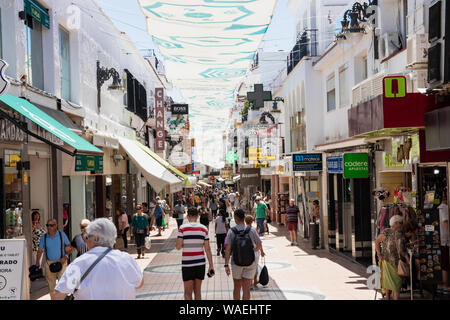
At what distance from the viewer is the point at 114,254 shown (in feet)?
15.6

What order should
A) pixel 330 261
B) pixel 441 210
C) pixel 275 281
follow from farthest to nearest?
1. pixel 330 261
2. pixel 275 281
3. pixel 441 210

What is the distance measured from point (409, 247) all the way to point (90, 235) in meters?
6.77

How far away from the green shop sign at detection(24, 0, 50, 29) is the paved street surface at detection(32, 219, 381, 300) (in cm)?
614

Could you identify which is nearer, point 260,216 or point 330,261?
point 330,261

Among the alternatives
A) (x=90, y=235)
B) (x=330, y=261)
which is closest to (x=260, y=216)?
(x=330, y=261)

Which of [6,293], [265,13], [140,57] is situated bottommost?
[6,293]

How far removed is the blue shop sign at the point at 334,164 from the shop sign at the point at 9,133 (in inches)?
346

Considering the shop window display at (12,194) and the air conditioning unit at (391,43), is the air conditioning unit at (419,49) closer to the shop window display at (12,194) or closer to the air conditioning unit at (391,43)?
the air conditioning unit at (391,43)

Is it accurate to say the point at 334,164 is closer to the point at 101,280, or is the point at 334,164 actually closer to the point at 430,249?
the point at 430,249

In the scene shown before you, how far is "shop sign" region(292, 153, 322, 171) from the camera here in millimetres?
19219

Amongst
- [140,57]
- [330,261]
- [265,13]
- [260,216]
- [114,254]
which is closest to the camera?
[114,254]

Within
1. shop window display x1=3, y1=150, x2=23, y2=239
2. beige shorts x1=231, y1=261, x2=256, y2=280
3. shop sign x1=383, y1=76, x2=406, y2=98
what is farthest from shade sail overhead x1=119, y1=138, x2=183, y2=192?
shop sign x1=383, y1=76, x2=406, y2=98

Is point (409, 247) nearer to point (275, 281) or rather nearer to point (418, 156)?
point (418, 156)

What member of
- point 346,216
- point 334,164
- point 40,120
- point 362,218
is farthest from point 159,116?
point 40,120
